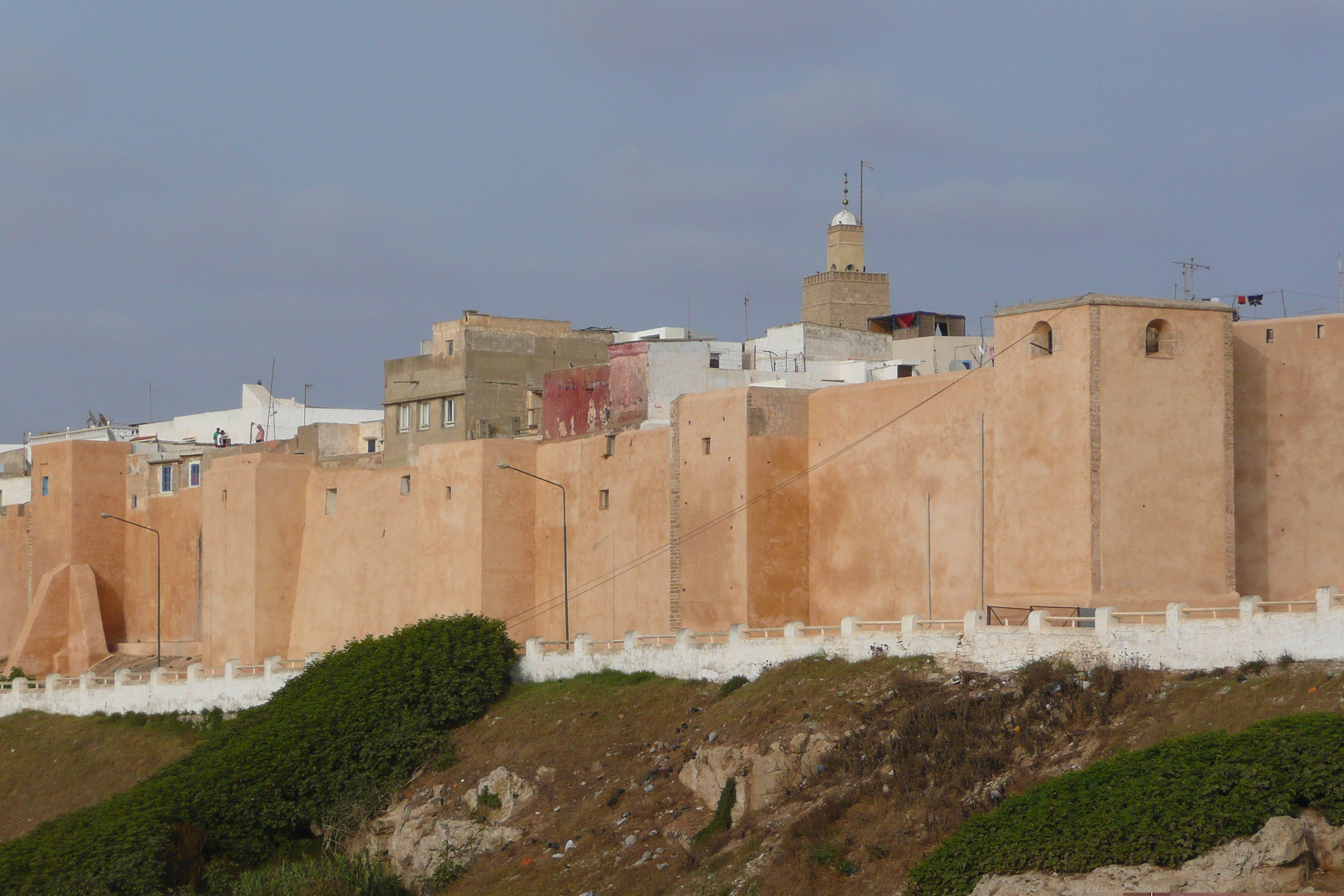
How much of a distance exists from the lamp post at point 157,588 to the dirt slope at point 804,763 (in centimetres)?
2282

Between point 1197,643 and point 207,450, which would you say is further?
point 207,450

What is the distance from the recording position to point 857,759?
30234mm

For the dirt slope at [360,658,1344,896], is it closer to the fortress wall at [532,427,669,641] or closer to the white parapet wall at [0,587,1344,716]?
the white parapet wall at [0,587,1344,716]

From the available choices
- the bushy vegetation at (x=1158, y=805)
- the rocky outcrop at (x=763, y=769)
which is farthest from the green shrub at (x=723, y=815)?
the bushy vegetation at (x=1158, y=805)

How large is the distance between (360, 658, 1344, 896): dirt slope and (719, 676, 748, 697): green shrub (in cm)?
20

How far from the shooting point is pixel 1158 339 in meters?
35.2

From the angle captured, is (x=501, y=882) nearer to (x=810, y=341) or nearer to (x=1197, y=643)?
(x=1197, y=643)

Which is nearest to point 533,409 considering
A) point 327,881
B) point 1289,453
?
point 327,881

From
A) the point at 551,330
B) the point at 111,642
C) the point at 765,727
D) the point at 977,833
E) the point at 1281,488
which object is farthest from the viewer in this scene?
the point at 111,642

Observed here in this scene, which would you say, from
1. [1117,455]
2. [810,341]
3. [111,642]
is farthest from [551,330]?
[1117,455]

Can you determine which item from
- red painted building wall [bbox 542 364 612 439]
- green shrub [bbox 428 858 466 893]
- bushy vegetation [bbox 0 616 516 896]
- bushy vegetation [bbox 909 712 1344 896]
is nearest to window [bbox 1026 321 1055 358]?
bushy vegetation [bbox 909 712 1344 896]

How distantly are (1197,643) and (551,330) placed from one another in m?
29.3

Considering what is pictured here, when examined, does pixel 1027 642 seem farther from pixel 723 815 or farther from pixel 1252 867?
pixel 1252 867

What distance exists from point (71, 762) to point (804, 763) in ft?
82.1
